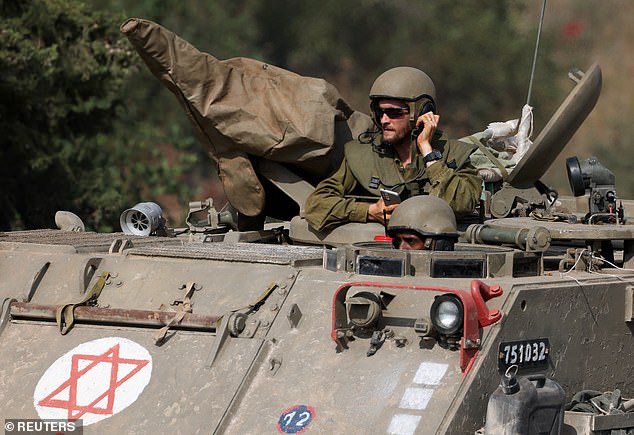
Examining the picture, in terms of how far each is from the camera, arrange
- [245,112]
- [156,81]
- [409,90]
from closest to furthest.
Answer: [409,90] < [245,112] < [156,81]

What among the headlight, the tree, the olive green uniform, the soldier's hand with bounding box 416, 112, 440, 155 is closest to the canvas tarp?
the olive green uniform

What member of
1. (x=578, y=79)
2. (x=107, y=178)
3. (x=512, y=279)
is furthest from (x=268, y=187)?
(x=107, y=178)

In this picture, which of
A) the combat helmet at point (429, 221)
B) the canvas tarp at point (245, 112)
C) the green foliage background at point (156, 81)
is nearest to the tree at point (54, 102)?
the green foliage background at point (156, 81)

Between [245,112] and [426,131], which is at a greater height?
[245,112]

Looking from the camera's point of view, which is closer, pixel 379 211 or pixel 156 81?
pixel 379 211

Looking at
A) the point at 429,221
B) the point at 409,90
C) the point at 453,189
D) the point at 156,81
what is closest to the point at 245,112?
the point at 409,90

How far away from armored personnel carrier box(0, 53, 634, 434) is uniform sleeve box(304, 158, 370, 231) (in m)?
0.10

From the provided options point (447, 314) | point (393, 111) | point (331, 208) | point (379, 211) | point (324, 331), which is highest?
point (393, 111)

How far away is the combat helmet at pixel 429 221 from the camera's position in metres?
9.36

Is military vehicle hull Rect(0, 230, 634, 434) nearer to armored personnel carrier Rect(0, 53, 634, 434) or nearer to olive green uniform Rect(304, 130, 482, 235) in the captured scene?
armored personnel carrier Rect(0, 53, 634, 434)

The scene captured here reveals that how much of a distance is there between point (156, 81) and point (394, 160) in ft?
70.8

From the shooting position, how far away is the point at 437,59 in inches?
1249

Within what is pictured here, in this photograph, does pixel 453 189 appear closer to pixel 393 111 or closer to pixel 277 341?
pixel 393 111

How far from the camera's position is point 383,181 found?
11.1m
